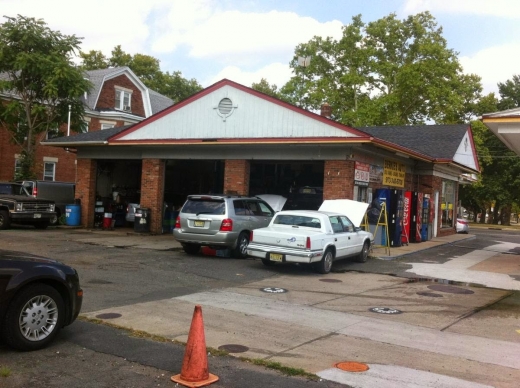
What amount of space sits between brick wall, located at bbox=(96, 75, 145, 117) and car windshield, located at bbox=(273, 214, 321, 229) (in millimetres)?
Result: 27840

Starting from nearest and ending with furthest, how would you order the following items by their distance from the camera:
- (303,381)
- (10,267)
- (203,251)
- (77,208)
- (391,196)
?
(303,381) < (10,267) < (203,251) < (391,196) < (77,208)

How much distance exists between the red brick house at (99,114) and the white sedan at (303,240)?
868 inches

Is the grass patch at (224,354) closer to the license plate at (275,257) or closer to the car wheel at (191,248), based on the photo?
the license plate at (275,257)

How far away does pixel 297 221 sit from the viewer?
1306 cm

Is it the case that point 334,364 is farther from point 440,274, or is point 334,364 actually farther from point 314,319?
point 440,274

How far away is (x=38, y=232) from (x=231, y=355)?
50.8 feet

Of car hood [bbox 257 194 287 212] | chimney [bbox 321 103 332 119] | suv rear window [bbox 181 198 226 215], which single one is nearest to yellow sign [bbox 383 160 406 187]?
car hood [bbox 257 194 287 212]

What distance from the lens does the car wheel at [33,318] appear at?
18.5 ft

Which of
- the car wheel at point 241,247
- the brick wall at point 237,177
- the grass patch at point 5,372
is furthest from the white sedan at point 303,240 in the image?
the grass patch at point 5,372

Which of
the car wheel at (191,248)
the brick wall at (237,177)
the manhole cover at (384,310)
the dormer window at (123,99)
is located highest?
the dormer window at (123,99)

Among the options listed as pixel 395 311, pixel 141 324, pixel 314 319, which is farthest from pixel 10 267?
pixel 395 311

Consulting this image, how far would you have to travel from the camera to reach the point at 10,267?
18.7 ft

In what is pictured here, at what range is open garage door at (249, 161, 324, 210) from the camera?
21962 millimetres

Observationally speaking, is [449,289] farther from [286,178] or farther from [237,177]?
[286,178]
